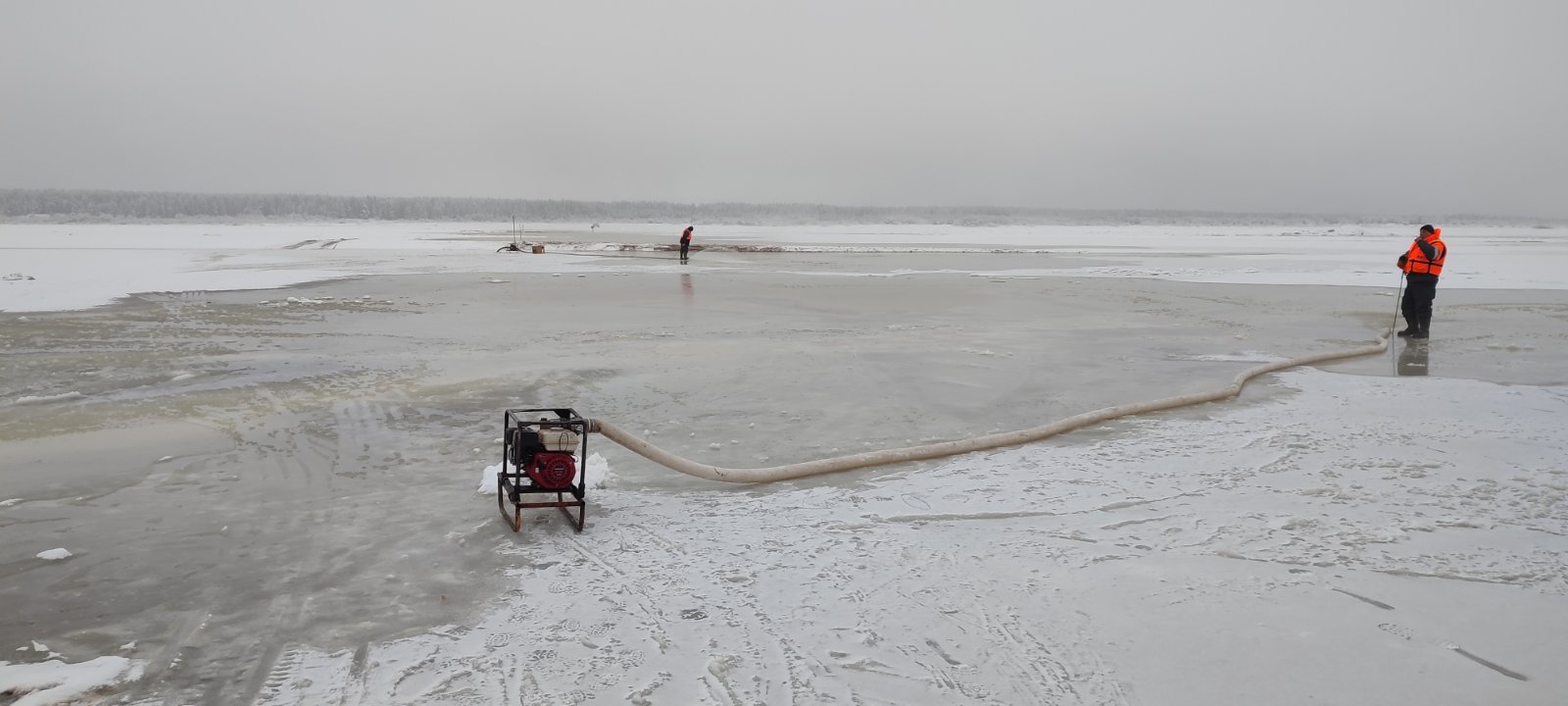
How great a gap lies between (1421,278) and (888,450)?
10399 mm

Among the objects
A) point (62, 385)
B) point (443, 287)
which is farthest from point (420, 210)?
point (62, 385)

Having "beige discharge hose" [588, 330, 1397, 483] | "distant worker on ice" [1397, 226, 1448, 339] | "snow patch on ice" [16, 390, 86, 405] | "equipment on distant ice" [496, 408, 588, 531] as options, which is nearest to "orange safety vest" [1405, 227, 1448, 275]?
"distant worker on ice" [1397, 226, 1448, 339]

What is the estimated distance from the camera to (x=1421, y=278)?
1320cm

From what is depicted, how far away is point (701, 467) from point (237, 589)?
2597mm

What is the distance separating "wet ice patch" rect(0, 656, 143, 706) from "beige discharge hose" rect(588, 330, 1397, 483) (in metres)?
2.44

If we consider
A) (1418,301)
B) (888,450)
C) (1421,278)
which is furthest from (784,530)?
(1418,301)

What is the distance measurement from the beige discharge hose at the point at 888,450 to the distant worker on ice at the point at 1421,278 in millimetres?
6028

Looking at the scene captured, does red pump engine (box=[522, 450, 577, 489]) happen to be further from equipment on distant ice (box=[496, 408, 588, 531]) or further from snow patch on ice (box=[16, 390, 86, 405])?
snow patch on ice (box=[16, 390, 86, 405])

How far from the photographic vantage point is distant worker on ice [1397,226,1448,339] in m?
13.2

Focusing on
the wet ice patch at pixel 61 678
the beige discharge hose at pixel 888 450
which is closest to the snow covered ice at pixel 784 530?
the wet ice patch at pixel 61 678

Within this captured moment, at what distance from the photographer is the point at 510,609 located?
4.23 metres

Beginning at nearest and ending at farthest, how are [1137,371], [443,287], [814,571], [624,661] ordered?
[624,661] < [814,571] < [1137,371] < [443,287]

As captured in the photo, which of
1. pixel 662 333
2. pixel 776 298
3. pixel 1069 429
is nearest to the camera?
pixel 1069 429

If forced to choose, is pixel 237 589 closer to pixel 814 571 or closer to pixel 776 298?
pixel 814 571
